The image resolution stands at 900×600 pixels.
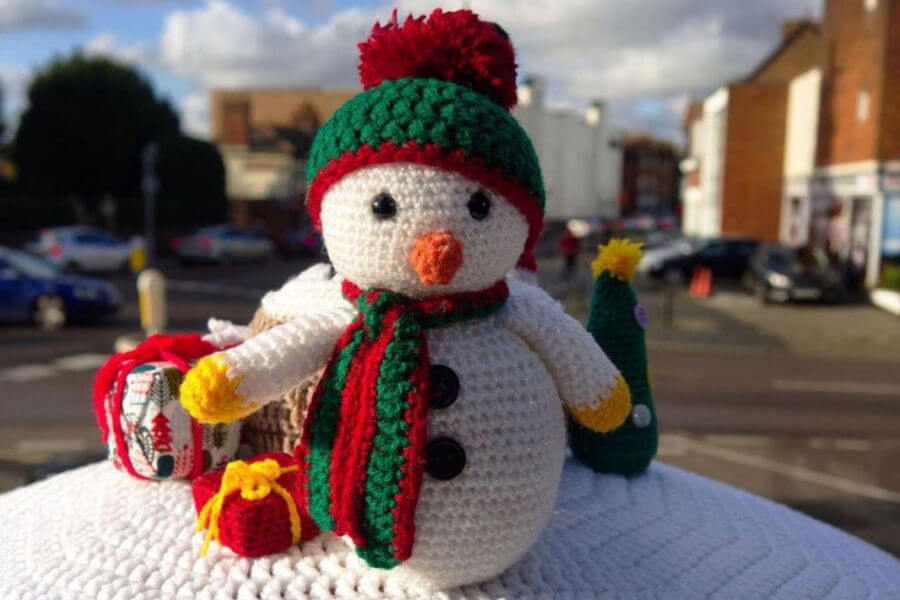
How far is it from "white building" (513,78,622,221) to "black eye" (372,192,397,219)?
138 ft

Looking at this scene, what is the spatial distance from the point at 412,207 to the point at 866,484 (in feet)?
21.0

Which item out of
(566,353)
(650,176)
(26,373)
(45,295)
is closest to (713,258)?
(45,295)

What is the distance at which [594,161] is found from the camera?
57.1 meters

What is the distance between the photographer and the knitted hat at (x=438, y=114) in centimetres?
166

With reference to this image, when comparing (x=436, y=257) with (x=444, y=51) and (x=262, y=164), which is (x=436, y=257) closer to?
(x=444, y=51)

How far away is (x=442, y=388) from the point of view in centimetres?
170

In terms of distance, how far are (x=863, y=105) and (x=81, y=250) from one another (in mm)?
20694

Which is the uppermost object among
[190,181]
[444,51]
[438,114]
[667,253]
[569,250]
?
[190,181]

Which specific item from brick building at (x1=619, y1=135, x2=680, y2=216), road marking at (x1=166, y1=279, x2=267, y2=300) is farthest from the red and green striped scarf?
brick building at (x1=619, y1=135, x2=680, y2=216)

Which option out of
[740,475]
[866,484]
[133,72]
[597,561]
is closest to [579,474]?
[597,561]

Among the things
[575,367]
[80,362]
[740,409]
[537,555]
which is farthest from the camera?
[80,362]

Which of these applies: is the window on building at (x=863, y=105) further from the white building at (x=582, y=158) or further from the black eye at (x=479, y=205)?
the white building at (x=582, y=158)

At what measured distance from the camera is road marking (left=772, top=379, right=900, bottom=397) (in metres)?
10.3

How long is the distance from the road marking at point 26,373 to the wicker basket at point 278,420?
28.3 ft
